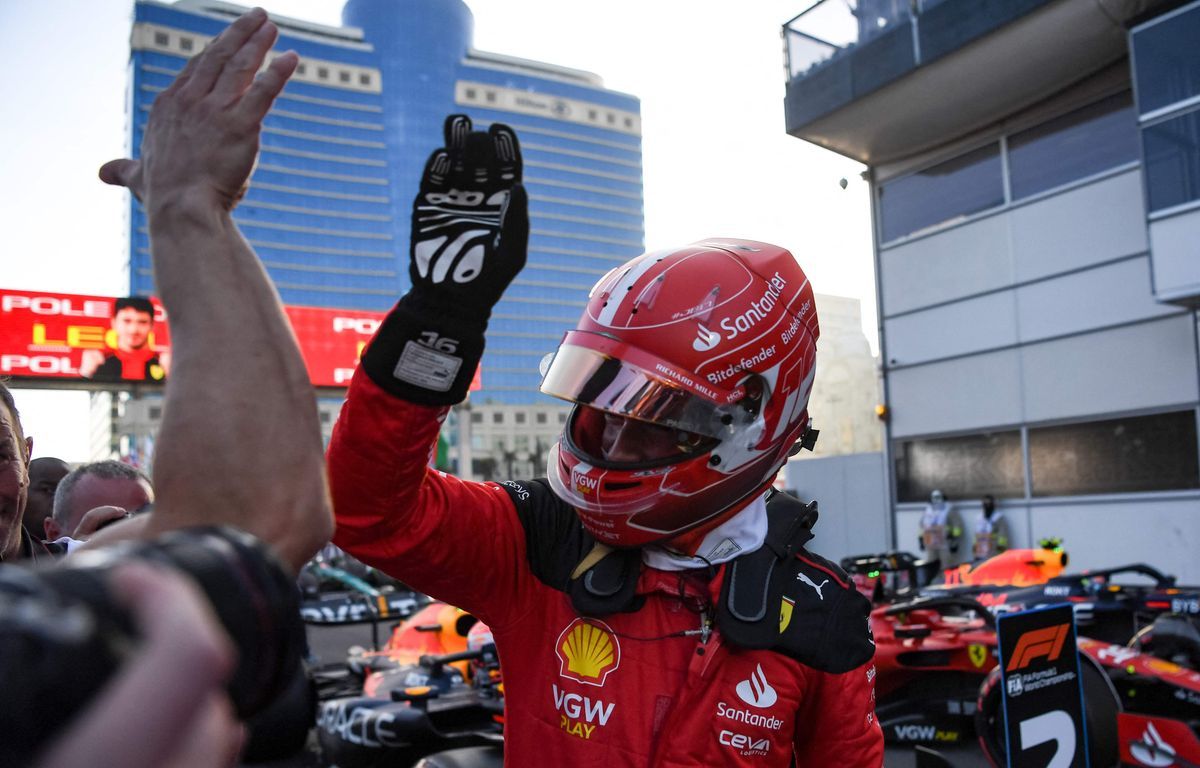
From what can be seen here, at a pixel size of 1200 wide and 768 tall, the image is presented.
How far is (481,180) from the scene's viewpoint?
51.6 inches

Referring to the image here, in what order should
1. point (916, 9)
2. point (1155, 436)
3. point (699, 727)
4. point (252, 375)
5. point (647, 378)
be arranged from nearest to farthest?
point (252, 375) < point (699, 727) < point (647, 378) < point (1155, 436) < point (916, 9)

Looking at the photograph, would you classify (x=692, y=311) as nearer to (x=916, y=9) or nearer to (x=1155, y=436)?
(x=1155, y=436)

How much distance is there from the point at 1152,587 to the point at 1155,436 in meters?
6.51

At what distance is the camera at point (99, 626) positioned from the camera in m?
0.43

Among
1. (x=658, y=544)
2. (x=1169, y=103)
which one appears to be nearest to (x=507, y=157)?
(x=658, y=544)

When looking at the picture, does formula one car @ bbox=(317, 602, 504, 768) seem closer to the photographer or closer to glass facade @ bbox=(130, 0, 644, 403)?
the photographer

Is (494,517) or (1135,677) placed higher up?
(494,517)

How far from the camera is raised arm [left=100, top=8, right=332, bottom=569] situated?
79 cm

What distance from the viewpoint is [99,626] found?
0.46 meters

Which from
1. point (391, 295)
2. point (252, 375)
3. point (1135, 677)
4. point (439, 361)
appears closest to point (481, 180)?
point (439, 361)

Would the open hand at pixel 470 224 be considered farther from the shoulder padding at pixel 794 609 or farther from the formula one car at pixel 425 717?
the formula one car at pixel 425 717

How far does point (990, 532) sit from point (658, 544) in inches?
495

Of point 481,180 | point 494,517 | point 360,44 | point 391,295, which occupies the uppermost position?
point 360,44

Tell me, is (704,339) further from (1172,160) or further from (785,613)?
(1172,160)
